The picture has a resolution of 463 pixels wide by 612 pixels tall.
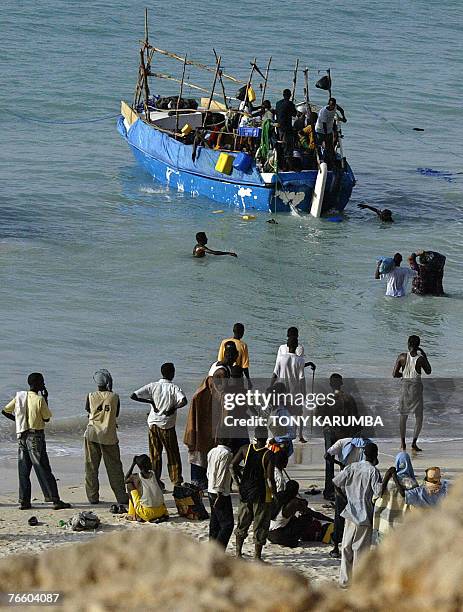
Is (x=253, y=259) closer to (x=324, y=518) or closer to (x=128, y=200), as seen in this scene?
(x=128, y=200)

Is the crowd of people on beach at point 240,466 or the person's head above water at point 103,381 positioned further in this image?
the person's head above water at point 103,381

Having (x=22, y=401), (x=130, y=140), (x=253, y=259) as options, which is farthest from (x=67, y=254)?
(x=22, y=401)

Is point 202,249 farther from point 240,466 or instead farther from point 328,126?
point 240,466

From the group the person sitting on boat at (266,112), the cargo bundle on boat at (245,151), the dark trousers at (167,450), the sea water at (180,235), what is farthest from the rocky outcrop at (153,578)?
the person sitting on boat at (266,112)

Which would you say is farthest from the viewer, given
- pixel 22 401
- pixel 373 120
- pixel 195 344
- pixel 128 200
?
pixel 373 120

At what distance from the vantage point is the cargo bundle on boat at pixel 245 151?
23.2m

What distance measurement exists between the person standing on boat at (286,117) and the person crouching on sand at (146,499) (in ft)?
43.9

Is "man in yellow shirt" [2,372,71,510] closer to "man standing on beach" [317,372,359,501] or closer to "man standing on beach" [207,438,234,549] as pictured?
"man standing on beach" [207,438,234,549]

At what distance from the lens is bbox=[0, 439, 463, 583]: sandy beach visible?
8.07 metres

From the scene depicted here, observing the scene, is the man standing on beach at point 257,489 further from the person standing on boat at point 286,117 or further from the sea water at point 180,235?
the person standing on boat at point 286,117

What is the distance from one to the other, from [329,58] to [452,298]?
1216 inches

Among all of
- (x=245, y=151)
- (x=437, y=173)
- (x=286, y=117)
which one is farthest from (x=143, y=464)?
(x=437, y=173)

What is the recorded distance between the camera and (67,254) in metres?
23.5

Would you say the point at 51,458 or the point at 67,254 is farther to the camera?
the point at 67,254
